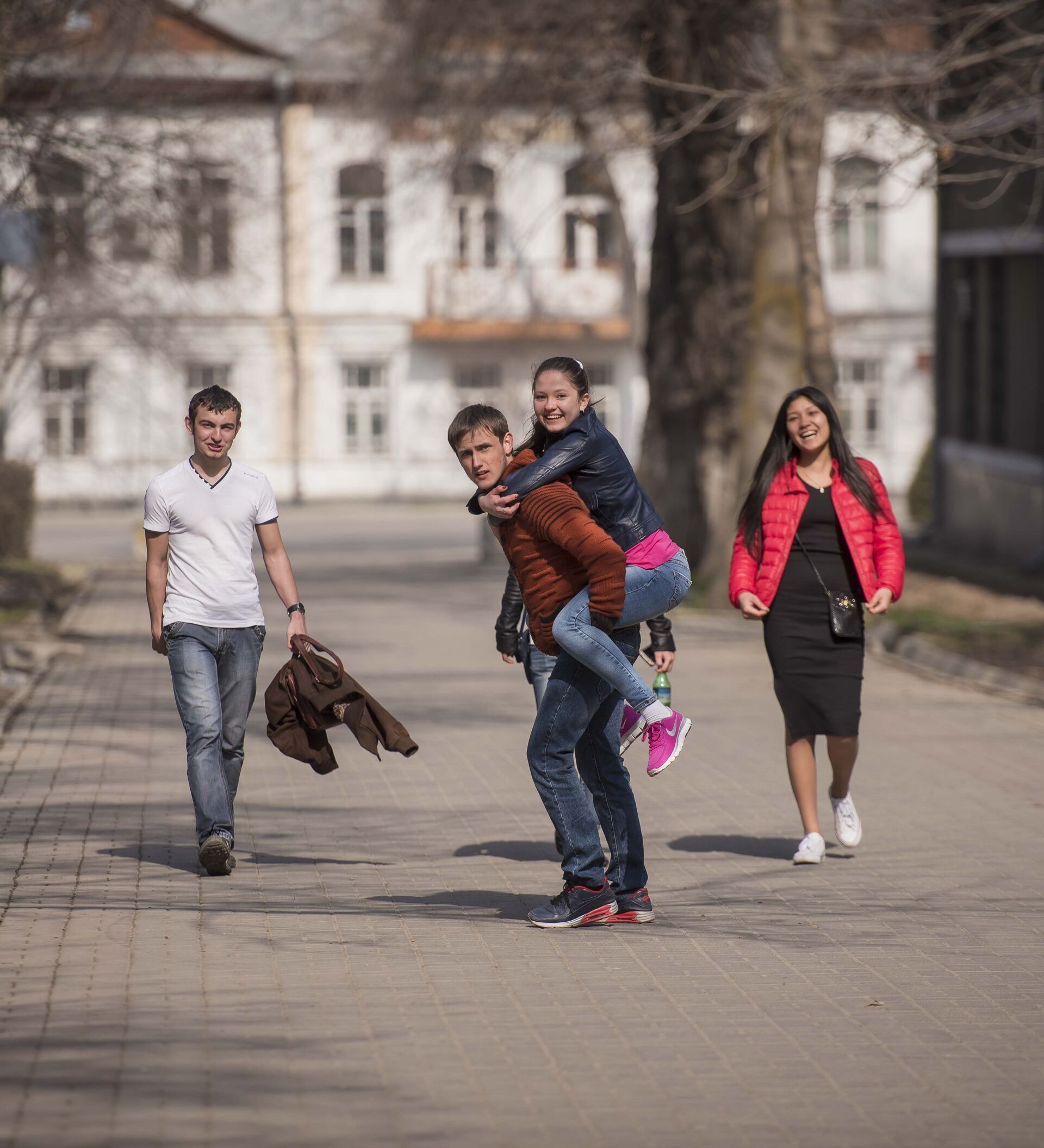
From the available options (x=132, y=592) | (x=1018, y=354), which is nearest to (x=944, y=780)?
(x=132, y=592)

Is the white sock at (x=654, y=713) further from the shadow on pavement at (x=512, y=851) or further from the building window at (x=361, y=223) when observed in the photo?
the building window at (x=361, y=223)

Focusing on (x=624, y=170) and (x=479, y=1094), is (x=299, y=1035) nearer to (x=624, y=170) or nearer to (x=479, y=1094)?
(x=479, y=1094)

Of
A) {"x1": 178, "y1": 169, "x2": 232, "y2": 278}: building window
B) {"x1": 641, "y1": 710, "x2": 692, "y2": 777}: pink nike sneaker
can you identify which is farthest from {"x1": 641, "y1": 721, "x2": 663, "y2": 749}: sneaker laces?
{"x1": 178, "y1": 169, "x2": 232, "y2": 278}: building window

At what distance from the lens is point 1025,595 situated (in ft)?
64.2

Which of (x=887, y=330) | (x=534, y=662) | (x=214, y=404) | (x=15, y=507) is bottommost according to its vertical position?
(x=15, y=507)

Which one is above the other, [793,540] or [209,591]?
[793,540]

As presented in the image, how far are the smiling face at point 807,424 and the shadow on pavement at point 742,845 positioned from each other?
1673mm

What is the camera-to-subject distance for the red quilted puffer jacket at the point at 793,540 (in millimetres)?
7852

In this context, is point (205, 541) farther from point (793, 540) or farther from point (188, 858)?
point (793, 540)

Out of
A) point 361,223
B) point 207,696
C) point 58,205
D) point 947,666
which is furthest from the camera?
point 361,223

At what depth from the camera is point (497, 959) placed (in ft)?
20.0

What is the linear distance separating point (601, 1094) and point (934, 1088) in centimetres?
83

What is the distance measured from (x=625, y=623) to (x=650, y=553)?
0.27m

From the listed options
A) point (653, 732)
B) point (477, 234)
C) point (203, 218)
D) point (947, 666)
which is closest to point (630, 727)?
point (653, 732)
